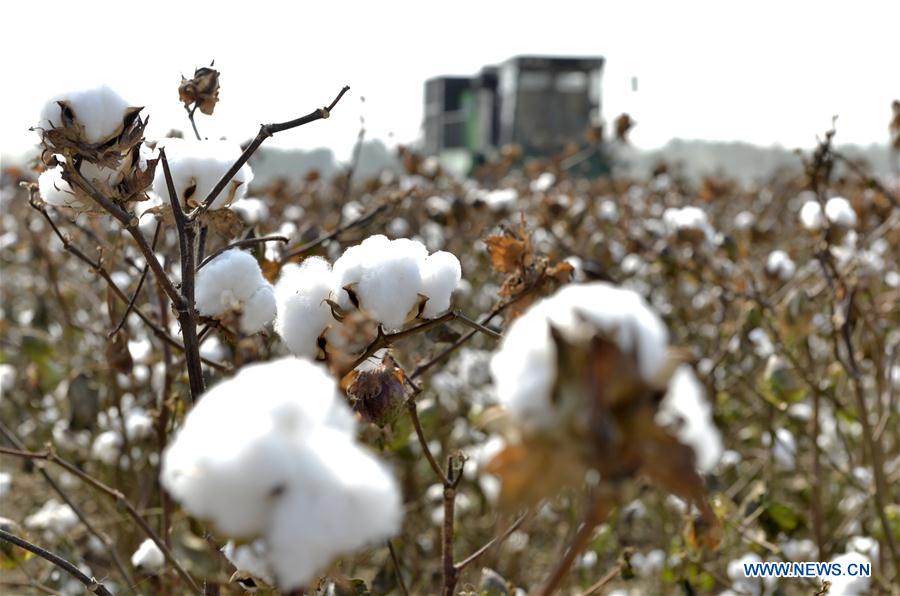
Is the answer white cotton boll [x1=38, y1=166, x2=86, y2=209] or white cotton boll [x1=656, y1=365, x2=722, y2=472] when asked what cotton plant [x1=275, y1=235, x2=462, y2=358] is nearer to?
white cotton boll [x1=38, y1=166, x2=86, y2=209]

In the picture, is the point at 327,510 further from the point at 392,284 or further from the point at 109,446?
the point at 109,446

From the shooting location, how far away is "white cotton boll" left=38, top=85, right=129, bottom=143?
954 millimetres

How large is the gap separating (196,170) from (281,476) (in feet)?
2.12

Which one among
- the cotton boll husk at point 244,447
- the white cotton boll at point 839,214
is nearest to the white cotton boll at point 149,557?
the cotton boll husk at point 244,447

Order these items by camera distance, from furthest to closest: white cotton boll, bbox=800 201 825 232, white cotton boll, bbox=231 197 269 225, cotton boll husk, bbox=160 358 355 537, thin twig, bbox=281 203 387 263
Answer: white cotton boll, bbox=800 201 825 232 → white cotton boll, bbox=231 197 269 225 → thin twig, bbox=281 203 387 263 → cotton boll husk, bbox=160 358 355 537

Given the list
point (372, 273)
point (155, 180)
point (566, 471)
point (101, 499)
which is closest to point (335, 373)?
point (372, 273)

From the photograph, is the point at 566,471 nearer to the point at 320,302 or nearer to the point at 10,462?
the point at 320,302

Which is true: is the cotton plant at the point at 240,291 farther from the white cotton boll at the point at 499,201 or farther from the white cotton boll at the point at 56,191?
the white cotton boll at the point at 499,201

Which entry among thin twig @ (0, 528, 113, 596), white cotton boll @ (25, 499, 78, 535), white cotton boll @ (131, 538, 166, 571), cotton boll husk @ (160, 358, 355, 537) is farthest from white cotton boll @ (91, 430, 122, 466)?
cotton boll husk @ (160, 358, 355, 537)

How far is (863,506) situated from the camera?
230 centimetres

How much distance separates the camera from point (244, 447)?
1.58ft

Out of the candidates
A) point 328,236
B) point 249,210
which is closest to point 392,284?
point 328,236

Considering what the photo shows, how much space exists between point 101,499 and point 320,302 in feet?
7.37

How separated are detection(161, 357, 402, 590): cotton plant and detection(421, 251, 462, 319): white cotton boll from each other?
0.44 metres
